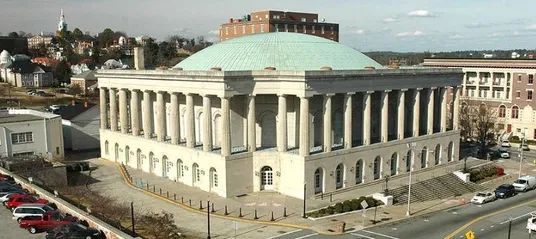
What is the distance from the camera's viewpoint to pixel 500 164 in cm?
7156

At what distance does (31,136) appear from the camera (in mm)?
66312

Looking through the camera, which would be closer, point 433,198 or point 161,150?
point 433,198

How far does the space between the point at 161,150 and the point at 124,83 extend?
41.9 feet

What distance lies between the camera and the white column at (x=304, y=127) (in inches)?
1937

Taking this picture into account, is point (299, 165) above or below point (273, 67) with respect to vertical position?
below

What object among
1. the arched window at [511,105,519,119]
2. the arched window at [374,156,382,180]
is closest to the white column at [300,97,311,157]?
the arched window at [374,156,382,180]

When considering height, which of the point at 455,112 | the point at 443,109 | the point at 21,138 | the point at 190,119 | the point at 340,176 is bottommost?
the point at 340,176

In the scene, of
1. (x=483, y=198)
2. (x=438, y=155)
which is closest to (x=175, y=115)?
(x=483, y=198)

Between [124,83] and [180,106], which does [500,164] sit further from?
[124,83]

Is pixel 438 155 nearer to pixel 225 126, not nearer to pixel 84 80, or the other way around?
pixel 225 126

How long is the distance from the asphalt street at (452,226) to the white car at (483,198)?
633 millimetres

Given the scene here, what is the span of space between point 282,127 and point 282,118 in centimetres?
96

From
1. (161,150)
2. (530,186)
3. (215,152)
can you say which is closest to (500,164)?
(530,186)

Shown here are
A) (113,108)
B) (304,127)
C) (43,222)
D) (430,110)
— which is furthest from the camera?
(113,108)
